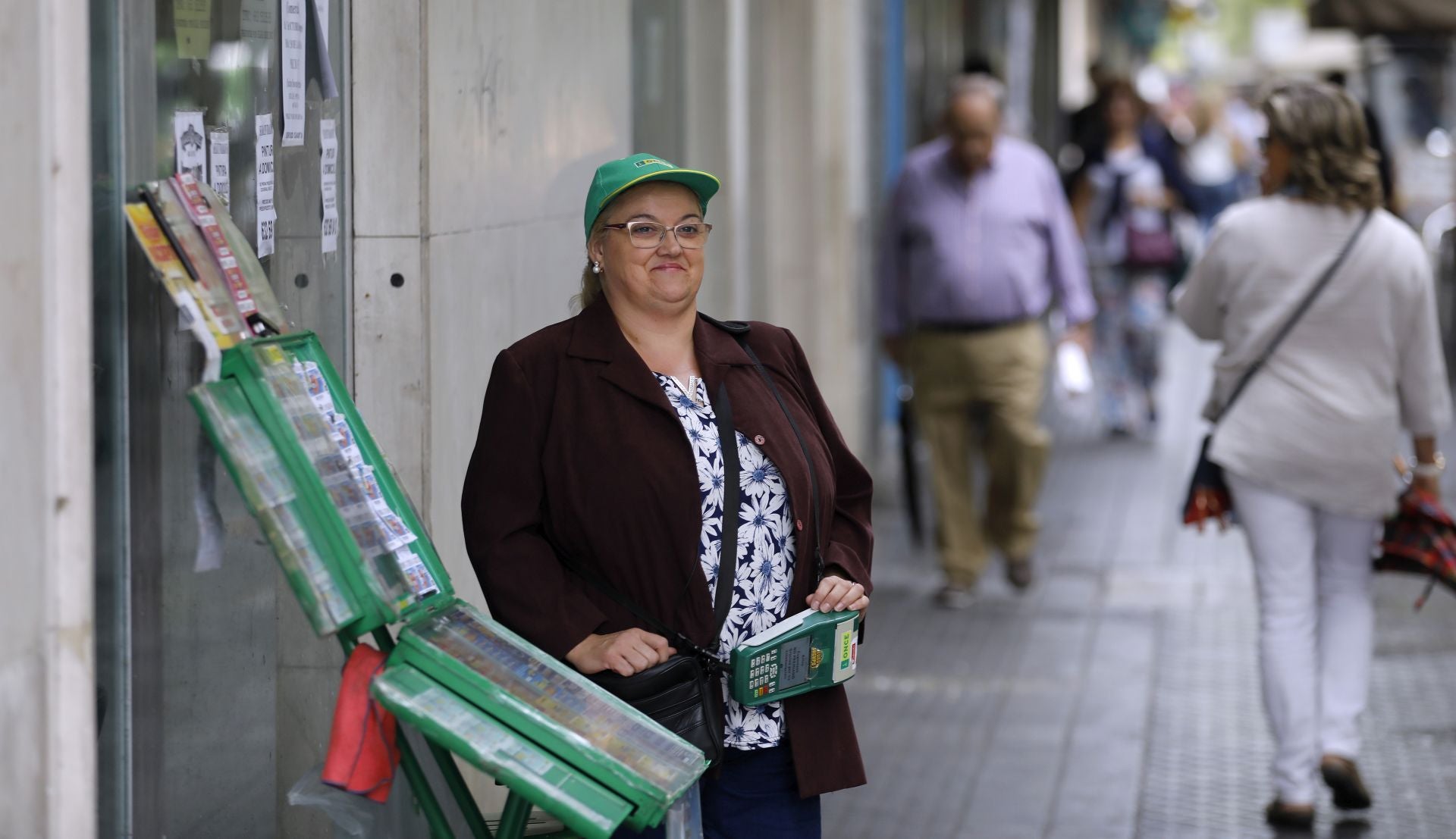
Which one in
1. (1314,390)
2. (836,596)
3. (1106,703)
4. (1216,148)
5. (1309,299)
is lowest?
(1106,703)

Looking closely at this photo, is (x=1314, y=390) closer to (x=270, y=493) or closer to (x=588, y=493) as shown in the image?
(x=588, y=493)

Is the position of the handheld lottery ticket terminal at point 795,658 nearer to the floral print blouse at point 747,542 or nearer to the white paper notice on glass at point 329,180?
the floral print blouse at point 747,542

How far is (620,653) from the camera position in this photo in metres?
3.26

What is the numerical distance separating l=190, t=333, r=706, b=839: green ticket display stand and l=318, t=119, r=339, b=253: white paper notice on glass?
951 mm

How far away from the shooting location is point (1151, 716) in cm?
666

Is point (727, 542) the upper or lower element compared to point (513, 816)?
upper

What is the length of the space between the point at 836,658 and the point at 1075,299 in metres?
5.08

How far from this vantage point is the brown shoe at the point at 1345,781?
17.9 ft

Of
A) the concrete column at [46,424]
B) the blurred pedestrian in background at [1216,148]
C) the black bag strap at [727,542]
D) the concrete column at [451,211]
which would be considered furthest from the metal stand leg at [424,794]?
the blurred pedestrian in background at [1216,148]

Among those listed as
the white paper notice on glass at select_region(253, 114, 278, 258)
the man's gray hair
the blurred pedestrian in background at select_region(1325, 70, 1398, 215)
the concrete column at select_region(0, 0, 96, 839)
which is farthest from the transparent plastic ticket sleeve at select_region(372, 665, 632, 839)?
the man's gray hair

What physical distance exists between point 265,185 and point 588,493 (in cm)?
81

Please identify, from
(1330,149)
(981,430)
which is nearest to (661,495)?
(1330,149)

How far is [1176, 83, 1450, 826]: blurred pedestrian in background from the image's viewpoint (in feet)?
17.2

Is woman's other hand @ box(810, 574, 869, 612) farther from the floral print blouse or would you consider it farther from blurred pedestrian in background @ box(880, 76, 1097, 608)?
blurred pedestrian in background @ box(880, 76, 1097, 608)
